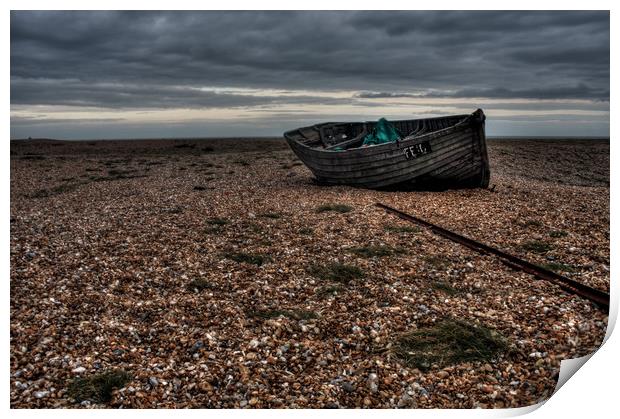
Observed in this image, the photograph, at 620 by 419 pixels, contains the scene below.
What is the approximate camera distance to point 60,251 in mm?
12000

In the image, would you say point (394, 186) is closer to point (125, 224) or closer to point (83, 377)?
point (125, 224)

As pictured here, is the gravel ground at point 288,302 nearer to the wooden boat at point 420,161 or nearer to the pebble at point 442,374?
the pebble at point 442,374

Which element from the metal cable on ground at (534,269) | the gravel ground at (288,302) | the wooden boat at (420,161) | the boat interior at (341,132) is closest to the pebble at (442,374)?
the gravel ground at (288,302)

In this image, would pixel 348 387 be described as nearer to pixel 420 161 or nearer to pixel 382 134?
pixel 420 161

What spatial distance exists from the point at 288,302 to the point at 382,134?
14689mm

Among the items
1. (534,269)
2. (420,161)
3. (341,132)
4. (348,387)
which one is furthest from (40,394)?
(341,132)

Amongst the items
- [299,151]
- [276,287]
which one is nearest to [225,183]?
[299,151]

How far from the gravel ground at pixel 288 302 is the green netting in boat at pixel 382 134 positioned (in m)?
4.79

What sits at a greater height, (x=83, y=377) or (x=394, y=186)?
(x=394, y=186)

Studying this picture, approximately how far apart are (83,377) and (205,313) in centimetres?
243

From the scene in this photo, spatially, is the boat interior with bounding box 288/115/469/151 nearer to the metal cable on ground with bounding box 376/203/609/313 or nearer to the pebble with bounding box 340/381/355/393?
the metal cable on ground with bounding box 376/203/609/313

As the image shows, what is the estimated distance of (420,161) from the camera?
18438mm

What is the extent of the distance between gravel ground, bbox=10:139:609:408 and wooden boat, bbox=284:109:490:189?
1.78m

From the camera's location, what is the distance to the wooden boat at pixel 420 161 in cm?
1794
